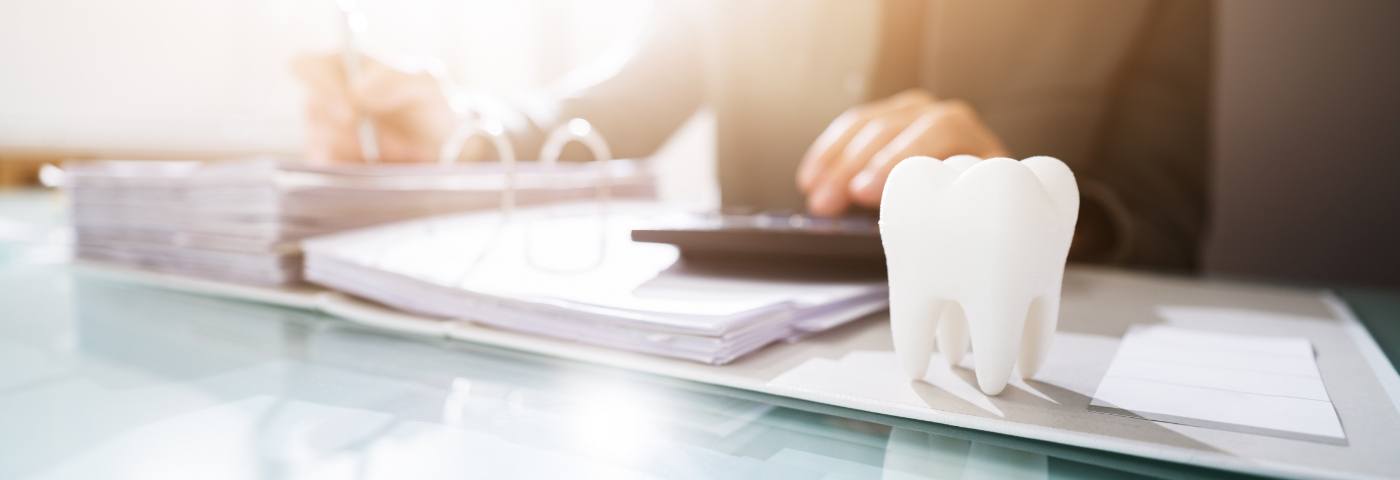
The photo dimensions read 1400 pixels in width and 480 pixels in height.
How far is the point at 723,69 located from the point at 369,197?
80 centimetres

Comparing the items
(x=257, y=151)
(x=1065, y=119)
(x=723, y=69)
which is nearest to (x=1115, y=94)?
(x=1065, y=119)

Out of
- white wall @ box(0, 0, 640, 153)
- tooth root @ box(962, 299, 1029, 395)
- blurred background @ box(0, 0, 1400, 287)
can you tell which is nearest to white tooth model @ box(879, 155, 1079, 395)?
tooth root @ box(962, 299, 1029, 395)

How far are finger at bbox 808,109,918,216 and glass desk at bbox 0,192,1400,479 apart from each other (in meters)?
0.30

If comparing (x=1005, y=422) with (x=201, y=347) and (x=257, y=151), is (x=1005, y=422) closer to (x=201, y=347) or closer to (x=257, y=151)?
(x=201, y=347)

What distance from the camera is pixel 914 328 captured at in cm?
25

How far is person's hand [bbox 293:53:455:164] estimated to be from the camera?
696 mm

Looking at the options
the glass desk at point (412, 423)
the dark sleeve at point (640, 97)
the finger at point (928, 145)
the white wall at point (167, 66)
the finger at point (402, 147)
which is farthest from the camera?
the white wall at point (167, 66)

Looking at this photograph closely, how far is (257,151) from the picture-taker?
73.8 inches

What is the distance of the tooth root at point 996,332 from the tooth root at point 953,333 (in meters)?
0.03

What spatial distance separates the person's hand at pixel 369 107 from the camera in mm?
696

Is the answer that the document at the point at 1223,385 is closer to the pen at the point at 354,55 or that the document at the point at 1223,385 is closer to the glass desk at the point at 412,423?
the glass desk at the point at 412,423

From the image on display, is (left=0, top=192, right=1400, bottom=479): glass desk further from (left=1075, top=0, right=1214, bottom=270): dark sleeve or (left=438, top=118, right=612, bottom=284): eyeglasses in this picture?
(left=1075, top=0, right=1214, bottom=270): dark sleeve

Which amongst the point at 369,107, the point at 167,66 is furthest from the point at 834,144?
the point at 167,66

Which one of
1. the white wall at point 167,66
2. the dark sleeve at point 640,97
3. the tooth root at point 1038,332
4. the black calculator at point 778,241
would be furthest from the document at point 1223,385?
the white wall at point 167,66
